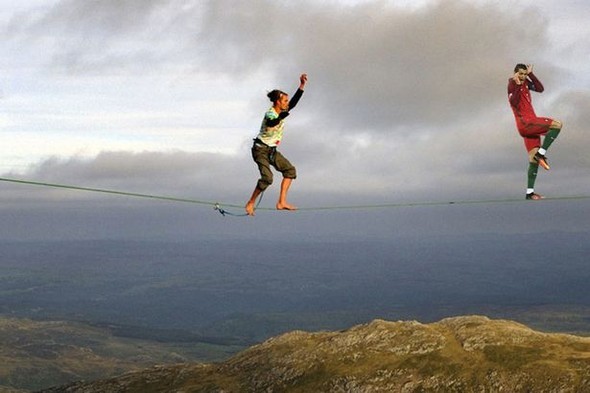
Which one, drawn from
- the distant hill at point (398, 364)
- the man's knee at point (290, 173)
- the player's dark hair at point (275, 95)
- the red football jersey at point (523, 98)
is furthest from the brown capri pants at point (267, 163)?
the distant hill at point (398, 364)

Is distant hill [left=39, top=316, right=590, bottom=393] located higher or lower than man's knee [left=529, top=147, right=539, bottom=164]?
lower

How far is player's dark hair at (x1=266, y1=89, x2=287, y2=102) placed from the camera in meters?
21.3

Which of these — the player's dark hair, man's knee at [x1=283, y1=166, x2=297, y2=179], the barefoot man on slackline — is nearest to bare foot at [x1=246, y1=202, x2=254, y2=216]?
the barefoot man on slackline

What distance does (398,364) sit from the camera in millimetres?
82375

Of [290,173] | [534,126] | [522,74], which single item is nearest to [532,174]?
[534,126]

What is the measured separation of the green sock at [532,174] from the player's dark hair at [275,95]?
390 inches

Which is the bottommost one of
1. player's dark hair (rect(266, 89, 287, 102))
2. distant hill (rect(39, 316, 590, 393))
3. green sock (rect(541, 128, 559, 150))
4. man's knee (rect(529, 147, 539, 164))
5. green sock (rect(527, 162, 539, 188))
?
distant hill (rect(39, 316, 590, 393))

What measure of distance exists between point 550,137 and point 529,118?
118 centimetres

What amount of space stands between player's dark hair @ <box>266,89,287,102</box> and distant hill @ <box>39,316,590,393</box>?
53.0m

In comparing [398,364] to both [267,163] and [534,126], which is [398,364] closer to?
[267,163]

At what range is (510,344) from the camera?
256 feet

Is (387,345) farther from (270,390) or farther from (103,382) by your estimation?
(103,382)

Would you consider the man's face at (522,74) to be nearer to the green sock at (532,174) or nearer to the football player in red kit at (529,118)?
the football player in red kit at (529,118)

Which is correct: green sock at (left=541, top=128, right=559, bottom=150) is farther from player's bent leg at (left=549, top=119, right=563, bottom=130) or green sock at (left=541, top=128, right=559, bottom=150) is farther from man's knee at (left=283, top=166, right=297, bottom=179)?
man's knee at (left=283, top=166, right=297, bottom=179)
